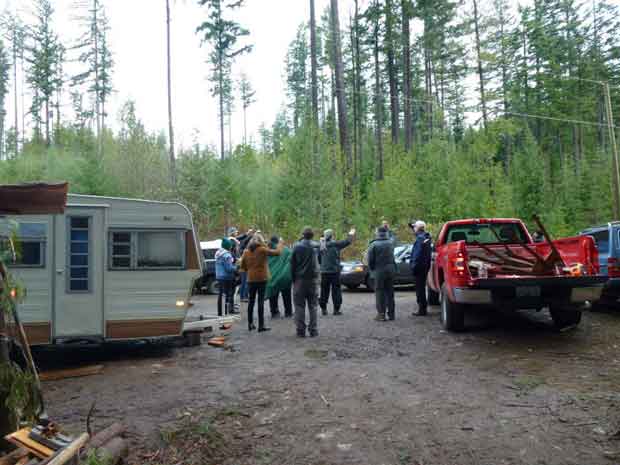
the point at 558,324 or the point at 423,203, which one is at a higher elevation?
the point at 423,203

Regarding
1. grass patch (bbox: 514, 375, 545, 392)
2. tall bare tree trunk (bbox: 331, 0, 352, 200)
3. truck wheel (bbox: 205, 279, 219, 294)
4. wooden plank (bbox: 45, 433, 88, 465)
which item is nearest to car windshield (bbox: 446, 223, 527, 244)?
grass patch (bbox: 514, 375, 545, 392)

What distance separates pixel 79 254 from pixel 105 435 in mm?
3996

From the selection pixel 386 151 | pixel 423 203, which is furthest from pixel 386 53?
pixel 423 203

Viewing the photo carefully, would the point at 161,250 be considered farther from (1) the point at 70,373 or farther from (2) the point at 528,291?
(2) the point at 528,291

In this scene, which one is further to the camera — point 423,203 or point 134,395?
point 423,203

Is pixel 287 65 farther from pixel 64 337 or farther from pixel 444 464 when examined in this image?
pixel 444 464

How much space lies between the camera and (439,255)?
9383mm

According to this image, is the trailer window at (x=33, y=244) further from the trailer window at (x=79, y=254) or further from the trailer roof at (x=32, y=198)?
the trailer roof at (x=32, y=198)

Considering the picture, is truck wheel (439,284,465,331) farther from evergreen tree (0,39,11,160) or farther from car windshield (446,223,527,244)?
evergreen tree (0,39,11,160)

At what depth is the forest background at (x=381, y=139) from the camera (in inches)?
972

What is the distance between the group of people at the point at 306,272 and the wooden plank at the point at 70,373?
332 centimetres

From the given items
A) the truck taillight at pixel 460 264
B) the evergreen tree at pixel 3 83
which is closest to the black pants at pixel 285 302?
the truck taillight at pixel 460 264

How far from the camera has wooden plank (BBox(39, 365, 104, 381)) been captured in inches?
275

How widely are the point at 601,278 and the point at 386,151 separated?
29226mm
